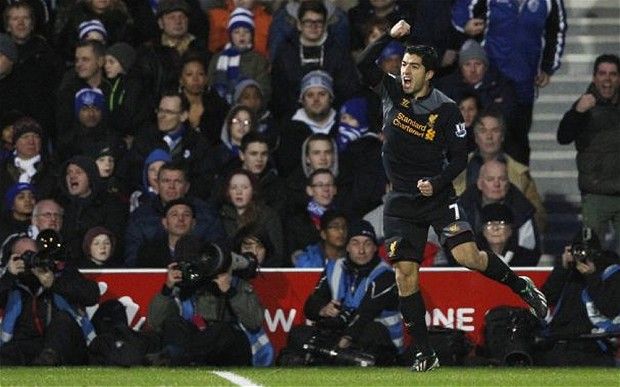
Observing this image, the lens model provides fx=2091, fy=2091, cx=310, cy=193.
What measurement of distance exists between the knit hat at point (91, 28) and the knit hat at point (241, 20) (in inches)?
47.1

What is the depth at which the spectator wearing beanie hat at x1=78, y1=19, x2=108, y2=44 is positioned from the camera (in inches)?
770

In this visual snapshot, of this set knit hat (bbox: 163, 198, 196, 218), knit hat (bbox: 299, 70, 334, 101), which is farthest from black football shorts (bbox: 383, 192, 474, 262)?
knit hat (bbox: 299, 70, 334, 101)

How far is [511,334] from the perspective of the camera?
16.4 m

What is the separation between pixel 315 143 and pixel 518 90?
232 cm

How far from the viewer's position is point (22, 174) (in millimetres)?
18516

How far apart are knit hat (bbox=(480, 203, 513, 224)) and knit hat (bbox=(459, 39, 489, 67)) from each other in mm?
1918

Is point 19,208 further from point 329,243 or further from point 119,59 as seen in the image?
point 329,243

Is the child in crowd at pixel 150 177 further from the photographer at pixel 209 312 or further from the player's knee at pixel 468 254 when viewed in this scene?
the player's knee at pixel 468 254

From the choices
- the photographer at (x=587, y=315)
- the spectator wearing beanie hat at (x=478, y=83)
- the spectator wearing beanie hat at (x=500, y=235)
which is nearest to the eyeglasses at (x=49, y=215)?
the spectator wearing beanie hat at (x=500, y=235)

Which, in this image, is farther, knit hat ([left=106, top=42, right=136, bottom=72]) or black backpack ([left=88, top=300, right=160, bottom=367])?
knit hat ([left=106, top=42, right=136, bottom=72])

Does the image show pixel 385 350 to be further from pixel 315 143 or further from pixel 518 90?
pixel 518 90

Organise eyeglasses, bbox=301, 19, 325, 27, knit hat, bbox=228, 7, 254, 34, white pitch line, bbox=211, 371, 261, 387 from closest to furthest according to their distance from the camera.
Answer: white pitch line, bbox=211, 371, 261, 387 < eyeglasses, bbox=301, 19, 325, 27 < knit hat, bbox=228, 7, 254, 34

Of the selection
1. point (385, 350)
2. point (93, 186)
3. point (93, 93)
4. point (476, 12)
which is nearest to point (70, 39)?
point (93, 93)

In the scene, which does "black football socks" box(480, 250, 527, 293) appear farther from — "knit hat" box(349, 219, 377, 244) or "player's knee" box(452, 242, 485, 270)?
"knit hat" box(349, 219, 377, 244)
